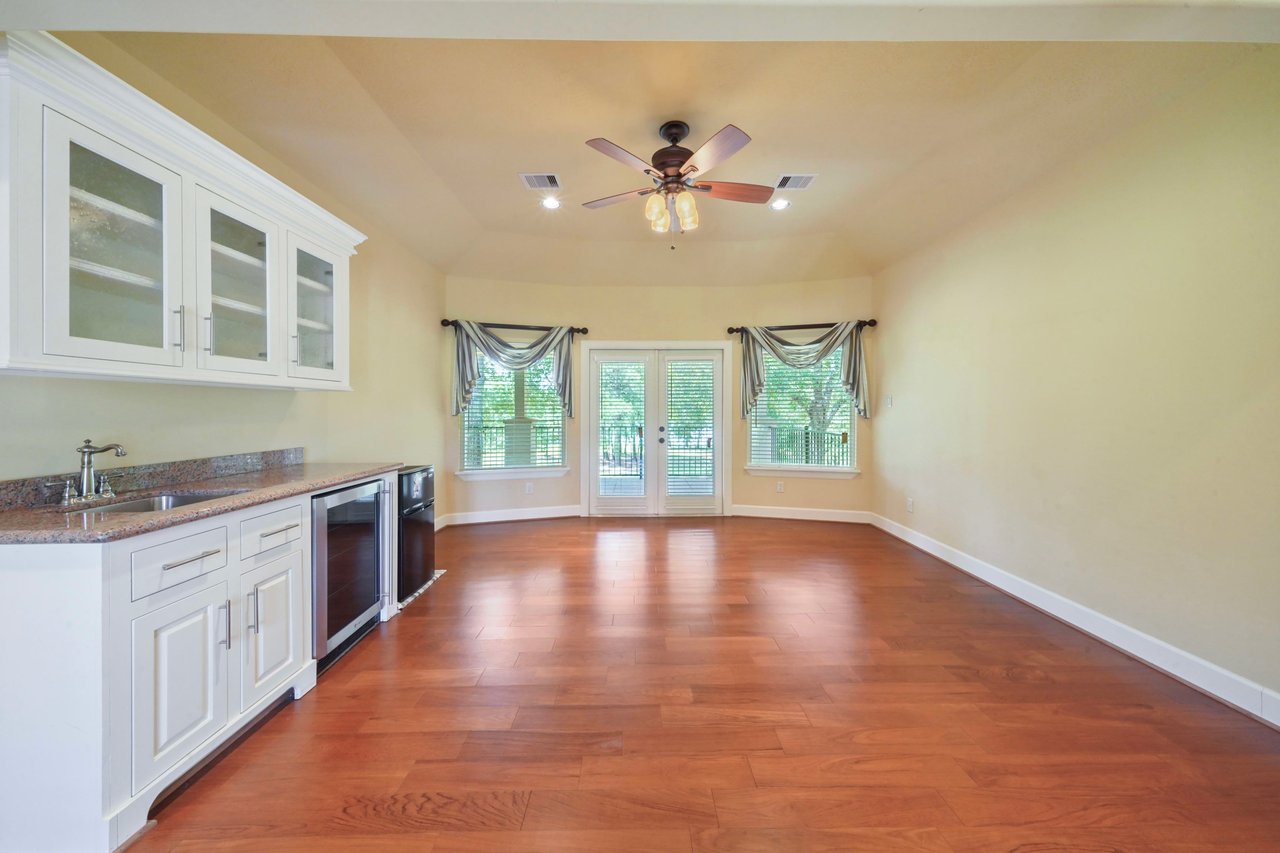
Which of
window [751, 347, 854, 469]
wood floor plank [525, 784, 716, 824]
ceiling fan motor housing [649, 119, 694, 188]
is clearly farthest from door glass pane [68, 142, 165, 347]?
window [751, 347, 854, 469]

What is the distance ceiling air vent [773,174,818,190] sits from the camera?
3449 mm

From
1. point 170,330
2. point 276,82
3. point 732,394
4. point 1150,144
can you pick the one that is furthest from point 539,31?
point 732,394

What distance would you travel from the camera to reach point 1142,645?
2.31 metres

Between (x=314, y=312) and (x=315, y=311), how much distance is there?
0.4 inches

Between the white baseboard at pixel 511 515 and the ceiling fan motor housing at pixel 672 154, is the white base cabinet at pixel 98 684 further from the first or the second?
the white baseboard at pixel 511 515

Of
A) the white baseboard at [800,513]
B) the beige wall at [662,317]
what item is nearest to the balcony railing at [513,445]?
the beige wall at [662,317]

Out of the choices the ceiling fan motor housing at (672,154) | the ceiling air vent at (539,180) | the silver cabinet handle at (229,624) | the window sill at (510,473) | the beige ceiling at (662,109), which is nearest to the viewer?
the silver cabinet handle at (229,624)

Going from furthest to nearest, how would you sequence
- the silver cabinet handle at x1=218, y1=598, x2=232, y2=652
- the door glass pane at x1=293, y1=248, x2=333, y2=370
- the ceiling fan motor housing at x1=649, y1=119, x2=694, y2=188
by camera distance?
the ceiling fan motor housing at x1=649, y1=119, x2=694, y2=188 < the door glass pane at x1=293, y1=248, x2=333, y2=370 < the silver cabinet handle at x1=218, y1=598, x2=232, y2=652

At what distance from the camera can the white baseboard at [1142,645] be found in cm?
189

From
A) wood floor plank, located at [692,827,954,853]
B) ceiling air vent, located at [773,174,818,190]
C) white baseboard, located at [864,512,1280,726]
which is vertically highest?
ceiling air vent, located at [773,174,818,190]

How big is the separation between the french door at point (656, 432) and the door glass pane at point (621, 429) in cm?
1

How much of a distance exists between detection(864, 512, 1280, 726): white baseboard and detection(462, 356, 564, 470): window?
13.2ft

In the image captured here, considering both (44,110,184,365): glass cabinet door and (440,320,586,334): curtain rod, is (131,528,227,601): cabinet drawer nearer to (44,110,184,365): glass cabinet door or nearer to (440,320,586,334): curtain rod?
(44,110,184,365): glass cabinet door

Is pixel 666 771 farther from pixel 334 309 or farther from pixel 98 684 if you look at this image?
pixel 334 309
